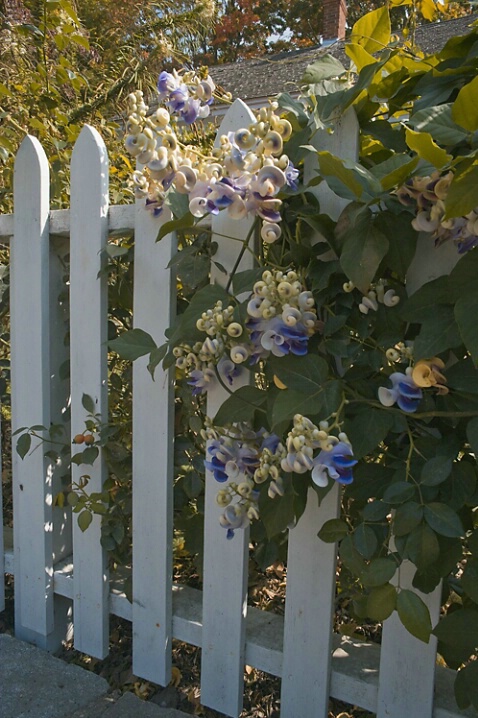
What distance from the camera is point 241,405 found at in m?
1.34

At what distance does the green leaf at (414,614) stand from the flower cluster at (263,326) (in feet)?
1.57

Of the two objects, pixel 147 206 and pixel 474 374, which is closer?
pixel 474 374

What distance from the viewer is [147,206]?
4.70ft

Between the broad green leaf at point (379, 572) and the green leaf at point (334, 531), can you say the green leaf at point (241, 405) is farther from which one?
the broad green leaf at point (379, 572)

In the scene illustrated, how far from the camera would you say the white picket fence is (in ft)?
4.73

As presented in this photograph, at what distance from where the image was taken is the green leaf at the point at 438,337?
1.06 metres

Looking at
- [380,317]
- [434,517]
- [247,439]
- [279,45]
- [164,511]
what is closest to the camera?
[434,517]

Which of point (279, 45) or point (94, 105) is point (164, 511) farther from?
point (279, 45)

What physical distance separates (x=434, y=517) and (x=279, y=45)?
24.3 metres

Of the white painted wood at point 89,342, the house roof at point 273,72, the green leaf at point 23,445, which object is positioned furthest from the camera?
the house roof at point 273,72

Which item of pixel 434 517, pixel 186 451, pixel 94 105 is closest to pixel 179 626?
pixel 186 451

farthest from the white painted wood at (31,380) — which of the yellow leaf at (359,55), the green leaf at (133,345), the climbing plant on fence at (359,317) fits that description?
the yellow leaf at (359,55)

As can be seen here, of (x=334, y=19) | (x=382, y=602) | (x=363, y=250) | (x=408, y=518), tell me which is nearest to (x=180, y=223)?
(x=363, y=250)

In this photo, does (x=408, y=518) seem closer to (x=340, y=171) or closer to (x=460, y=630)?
(x=460, y=630)
